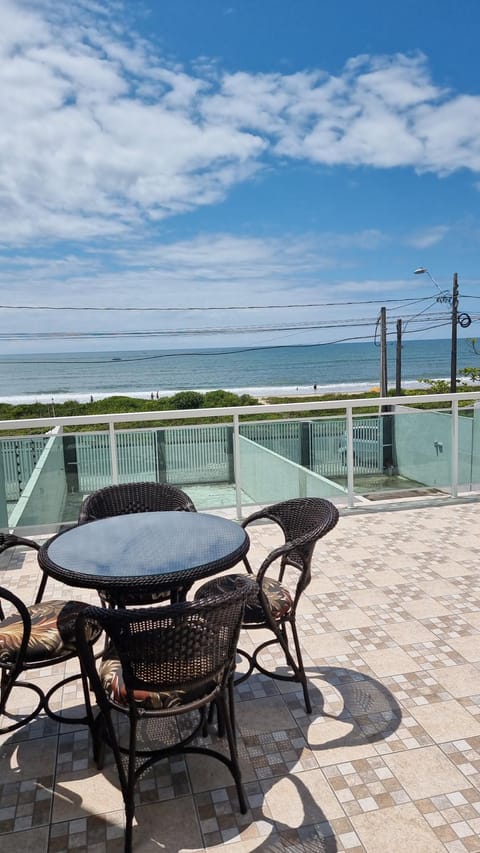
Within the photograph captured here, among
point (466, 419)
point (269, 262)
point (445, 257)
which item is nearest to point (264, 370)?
point (269, 262)

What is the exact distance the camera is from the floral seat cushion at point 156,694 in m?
1.88

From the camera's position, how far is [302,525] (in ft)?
9.46

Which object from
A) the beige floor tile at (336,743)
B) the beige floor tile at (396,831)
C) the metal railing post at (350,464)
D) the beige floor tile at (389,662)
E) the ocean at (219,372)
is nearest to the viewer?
the beige floor tile at (396,831)

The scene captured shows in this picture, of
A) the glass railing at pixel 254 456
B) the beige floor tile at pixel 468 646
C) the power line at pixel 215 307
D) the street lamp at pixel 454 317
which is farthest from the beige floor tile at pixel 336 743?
the power line at pixel 215 307

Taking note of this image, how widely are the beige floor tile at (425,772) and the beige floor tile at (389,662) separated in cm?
55

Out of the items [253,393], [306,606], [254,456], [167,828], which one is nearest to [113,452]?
[254,456]

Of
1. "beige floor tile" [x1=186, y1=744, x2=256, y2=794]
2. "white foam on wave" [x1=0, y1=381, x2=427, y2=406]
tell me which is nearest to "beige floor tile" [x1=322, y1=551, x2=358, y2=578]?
"beige floor tile" [x1=186, y1=744, x2=256, y2=794]

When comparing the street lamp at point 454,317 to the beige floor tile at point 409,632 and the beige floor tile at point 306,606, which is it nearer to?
the beige floor tile at point 306,606

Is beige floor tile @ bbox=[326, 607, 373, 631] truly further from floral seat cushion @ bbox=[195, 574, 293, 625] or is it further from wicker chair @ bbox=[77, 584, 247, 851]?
wicker chair @ bbox=[77, 584, 247, 851]

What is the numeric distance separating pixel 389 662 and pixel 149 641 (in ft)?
5.05

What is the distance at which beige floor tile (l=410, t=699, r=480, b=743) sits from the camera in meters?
2.27

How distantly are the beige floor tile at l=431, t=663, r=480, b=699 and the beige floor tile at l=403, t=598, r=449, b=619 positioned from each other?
0.55 m

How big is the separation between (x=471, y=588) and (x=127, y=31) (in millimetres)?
8461

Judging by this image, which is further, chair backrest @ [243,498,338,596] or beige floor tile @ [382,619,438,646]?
beige floor tile @ [382,619,438,646]
